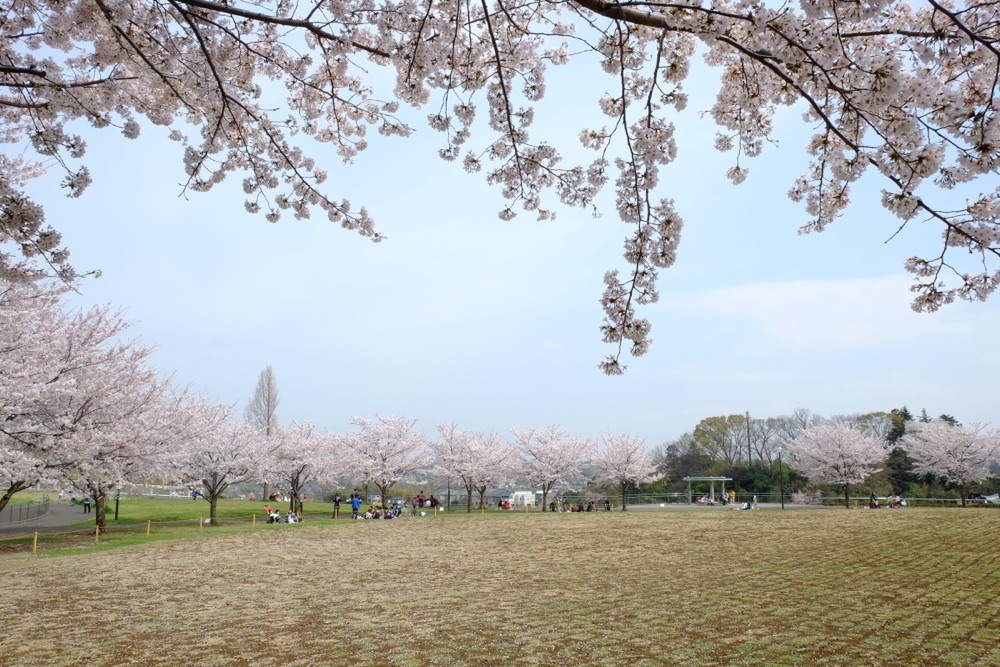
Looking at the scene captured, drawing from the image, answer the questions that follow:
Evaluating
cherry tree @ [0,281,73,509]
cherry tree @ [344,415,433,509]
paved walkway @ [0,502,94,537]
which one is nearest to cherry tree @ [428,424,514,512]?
cherry tree @ [344,415,433,509]

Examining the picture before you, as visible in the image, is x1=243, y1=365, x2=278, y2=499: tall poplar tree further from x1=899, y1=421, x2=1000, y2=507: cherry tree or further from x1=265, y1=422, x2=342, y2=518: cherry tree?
x1=899, y1=421, x2=1000, y2=507: cherry tree

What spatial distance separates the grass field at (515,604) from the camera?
560cm

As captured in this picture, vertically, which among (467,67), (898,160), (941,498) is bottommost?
(941,498)

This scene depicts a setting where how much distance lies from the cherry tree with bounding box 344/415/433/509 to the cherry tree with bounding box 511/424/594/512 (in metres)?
6.27

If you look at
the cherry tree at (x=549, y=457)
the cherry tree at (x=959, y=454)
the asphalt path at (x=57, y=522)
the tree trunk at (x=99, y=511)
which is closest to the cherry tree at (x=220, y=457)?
the tree trunk at (x=99, y=511)

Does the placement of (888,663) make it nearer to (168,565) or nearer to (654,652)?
(654,652)

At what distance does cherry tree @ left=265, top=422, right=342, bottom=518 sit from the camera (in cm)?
2988

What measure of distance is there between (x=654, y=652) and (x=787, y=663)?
111cm

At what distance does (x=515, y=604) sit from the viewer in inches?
305

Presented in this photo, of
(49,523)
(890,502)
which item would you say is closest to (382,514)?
(49,523)

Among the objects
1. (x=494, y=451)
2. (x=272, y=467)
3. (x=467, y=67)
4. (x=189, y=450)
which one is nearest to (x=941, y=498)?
(x=494, y=451)

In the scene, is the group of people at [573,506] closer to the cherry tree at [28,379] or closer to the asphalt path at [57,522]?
the asphalt path at [57,522]

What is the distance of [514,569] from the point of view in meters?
10.8

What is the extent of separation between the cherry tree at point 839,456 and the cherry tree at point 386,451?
23.4m
